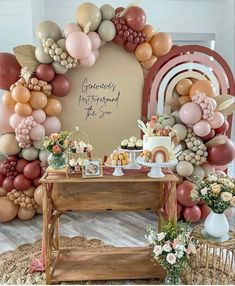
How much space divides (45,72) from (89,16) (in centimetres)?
68

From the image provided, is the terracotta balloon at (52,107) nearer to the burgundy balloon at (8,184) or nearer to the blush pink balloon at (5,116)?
the blush pink balloon at (5,116)

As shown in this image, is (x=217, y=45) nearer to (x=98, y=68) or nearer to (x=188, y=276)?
(x=98, y=68)

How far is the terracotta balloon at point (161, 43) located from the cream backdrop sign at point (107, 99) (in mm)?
255

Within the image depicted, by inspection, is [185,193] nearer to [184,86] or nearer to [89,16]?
[184,86]

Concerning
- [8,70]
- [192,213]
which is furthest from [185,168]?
[8,70]

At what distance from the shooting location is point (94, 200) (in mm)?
2139

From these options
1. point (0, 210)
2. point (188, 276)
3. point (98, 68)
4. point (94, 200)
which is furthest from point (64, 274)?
point (98, 68)

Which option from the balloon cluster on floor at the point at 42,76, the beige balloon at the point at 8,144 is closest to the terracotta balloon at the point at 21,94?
the balloon cluster on floor at the point at 42,76

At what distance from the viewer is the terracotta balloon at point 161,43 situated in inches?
114

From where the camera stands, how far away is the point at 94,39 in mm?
2723

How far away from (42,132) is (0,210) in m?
0.95

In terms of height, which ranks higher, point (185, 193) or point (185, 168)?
point (185, 168)

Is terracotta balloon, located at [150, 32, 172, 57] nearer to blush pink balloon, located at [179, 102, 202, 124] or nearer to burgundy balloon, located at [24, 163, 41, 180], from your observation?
blush pink balloon, located at [179, 102, 202, 124]

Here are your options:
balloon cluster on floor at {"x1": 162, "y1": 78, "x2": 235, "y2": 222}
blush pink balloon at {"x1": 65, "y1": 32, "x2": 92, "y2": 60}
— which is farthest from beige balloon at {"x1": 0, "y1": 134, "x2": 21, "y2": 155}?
balloon cluster on floor at {"x1": 162, "y1": 78, "x2": 235, "y2": 222}
